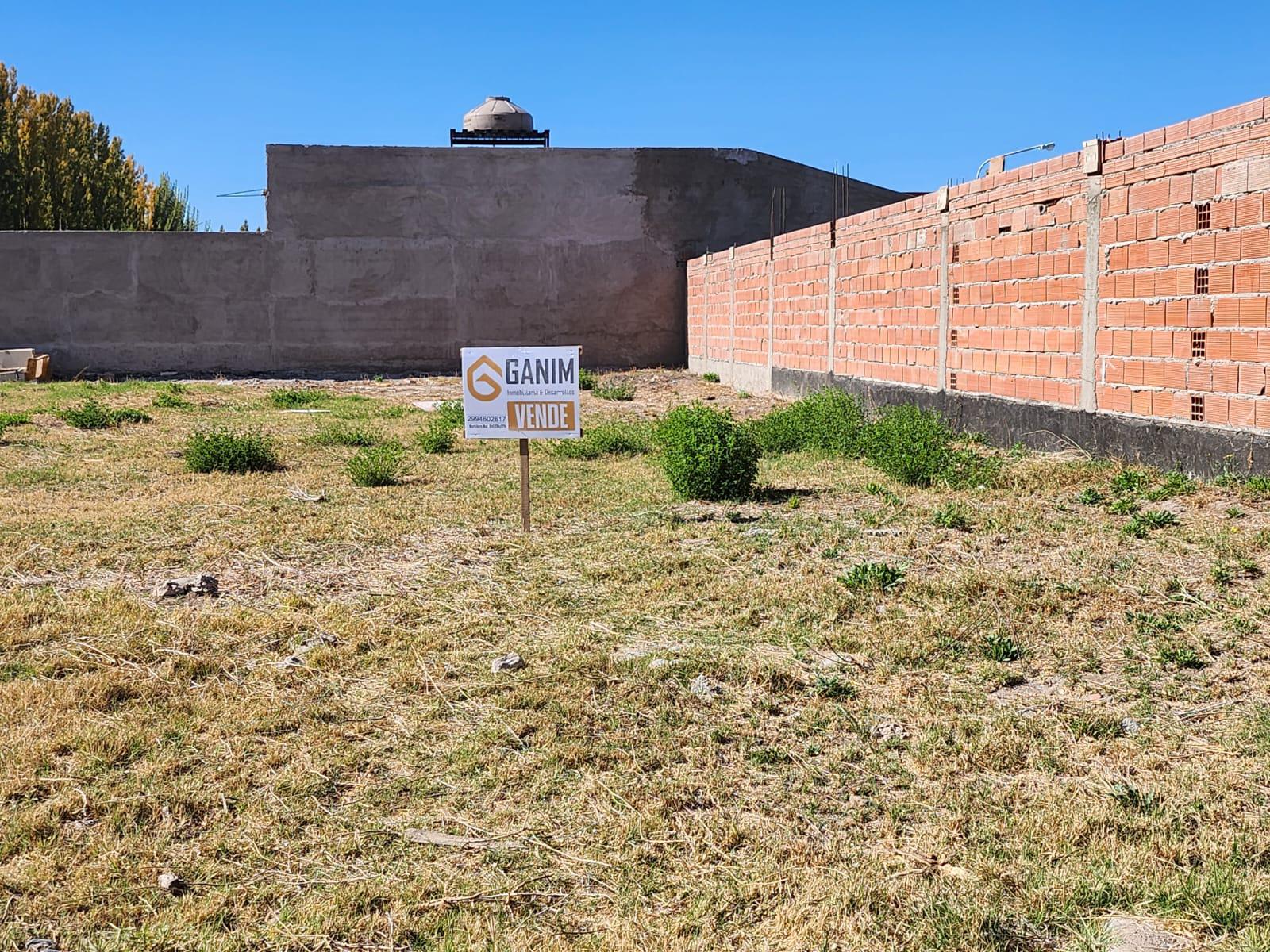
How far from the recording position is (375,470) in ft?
31.9

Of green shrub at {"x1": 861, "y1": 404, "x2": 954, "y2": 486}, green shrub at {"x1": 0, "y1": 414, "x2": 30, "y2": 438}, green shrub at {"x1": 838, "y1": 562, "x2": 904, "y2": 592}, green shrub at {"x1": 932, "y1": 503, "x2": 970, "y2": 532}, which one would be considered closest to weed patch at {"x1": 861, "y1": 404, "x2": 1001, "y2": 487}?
green shrub at {"x1": 861, "y1": 404, "x2": 954, "y2": 486}

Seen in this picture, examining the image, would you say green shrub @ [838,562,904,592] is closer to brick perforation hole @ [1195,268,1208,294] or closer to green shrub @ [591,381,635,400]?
brick perforation hole @ [1195,268,1208,294]

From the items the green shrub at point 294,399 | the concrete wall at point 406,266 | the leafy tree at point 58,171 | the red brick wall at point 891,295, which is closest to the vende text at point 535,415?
the red brick wall at point 891,295

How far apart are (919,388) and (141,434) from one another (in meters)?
8.65

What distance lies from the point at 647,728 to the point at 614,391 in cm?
1516

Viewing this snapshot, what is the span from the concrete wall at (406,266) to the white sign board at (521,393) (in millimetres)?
17877

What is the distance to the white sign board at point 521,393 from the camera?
25.2ft

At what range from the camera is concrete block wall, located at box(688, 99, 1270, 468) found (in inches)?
307

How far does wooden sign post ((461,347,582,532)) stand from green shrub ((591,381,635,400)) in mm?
11233

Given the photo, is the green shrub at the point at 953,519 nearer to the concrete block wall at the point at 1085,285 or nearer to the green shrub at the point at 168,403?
the concrete block wall at the point at 1085,285

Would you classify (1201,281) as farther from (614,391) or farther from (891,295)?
(614,391)


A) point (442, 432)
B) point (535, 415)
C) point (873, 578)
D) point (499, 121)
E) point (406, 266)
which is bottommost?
point (873, 578)

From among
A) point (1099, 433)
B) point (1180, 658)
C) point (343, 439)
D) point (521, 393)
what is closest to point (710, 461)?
point (521, 393)

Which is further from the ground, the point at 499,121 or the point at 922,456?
the point at 499,121
